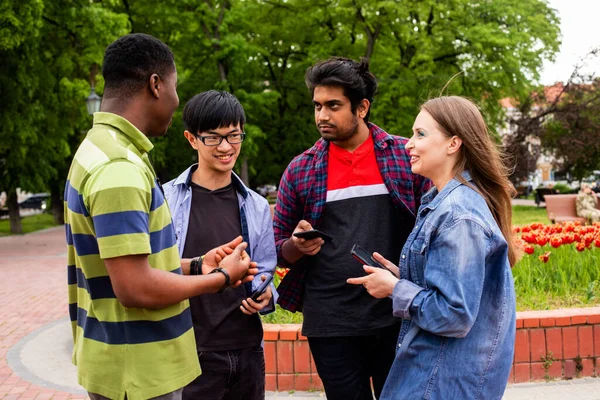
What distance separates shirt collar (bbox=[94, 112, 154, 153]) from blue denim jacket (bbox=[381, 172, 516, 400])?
102cm

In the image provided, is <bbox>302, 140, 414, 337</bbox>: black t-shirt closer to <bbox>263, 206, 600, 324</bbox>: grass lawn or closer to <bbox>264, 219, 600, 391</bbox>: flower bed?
<bbox>264, 219, 600, 391</bbox>: flower bed

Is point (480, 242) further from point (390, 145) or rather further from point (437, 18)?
point (437, 18)

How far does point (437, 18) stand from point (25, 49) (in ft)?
49.4

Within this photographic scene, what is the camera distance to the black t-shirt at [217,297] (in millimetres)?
2830

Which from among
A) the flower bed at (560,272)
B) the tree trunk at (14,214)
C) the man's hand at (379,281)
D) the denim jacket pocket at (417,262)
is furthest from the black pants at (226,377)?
the tree trunk at (14,214)

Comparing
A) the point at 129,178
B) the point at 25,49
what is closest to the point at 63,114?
the point at 25,49

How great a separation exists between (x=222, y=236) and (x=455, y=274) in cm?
126

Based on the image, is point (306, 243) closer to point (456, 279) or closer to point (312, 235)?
point (312, 235)

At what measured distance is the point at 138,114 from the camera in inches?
80.1

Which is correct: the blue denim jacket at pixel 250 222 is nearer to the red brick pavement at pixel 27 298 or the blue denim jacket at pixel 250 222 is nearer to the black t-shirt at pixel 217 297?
the black t-shirt at pixel 217 297

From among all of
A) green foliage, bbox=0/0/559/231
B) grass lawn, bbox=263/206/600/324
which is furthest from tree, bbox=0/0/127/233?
grass lawn, bbox=263/206/600/324

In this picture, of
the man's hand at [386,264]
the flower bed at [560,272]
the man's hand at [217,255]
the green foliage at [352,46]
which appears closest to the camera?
the man's hand at [217,255]

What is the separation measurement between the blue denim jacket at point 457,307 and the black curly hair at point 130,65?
1084 millimetres

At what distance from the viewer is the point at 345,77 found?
2955 mm
